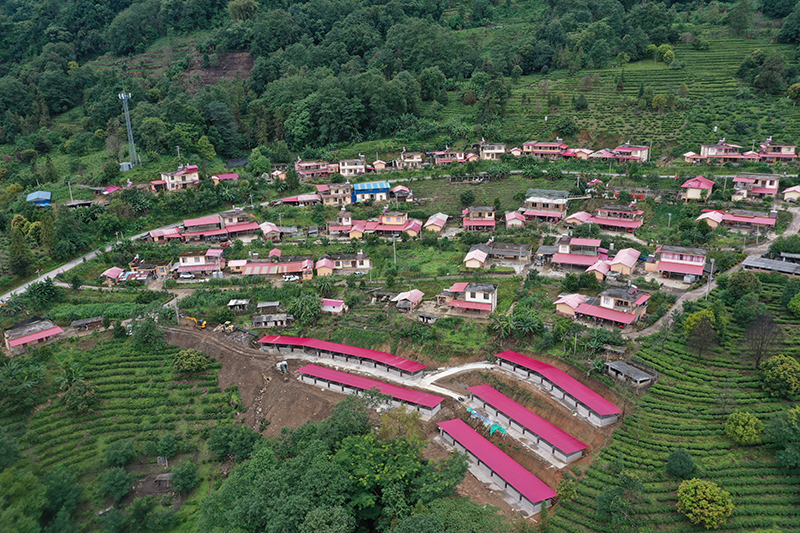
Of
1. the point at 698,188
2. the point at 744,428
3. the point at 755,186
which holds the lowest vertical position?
the point at 744,428

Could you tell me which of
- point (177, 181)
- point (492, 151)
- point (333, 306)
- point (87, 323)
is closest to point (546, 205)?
point (492, 151)

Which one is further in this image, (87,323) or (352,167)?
(352,167)

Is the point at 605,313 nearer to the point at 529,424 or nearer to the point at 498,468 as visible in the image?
the point at 529,424

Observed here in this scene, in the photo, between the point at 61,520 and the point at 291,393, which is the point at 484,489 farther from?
the point at 61,520

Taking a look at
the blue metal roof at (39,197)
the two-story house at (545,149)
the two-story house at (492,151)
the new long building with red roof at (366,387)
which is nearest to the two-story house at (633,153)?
the two-story house at (545,149)

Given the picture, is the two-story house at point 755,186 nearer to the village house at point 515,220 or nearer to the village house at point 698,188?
the village house at point 698,188

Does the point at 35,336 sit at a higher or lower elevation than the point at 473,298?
higher
